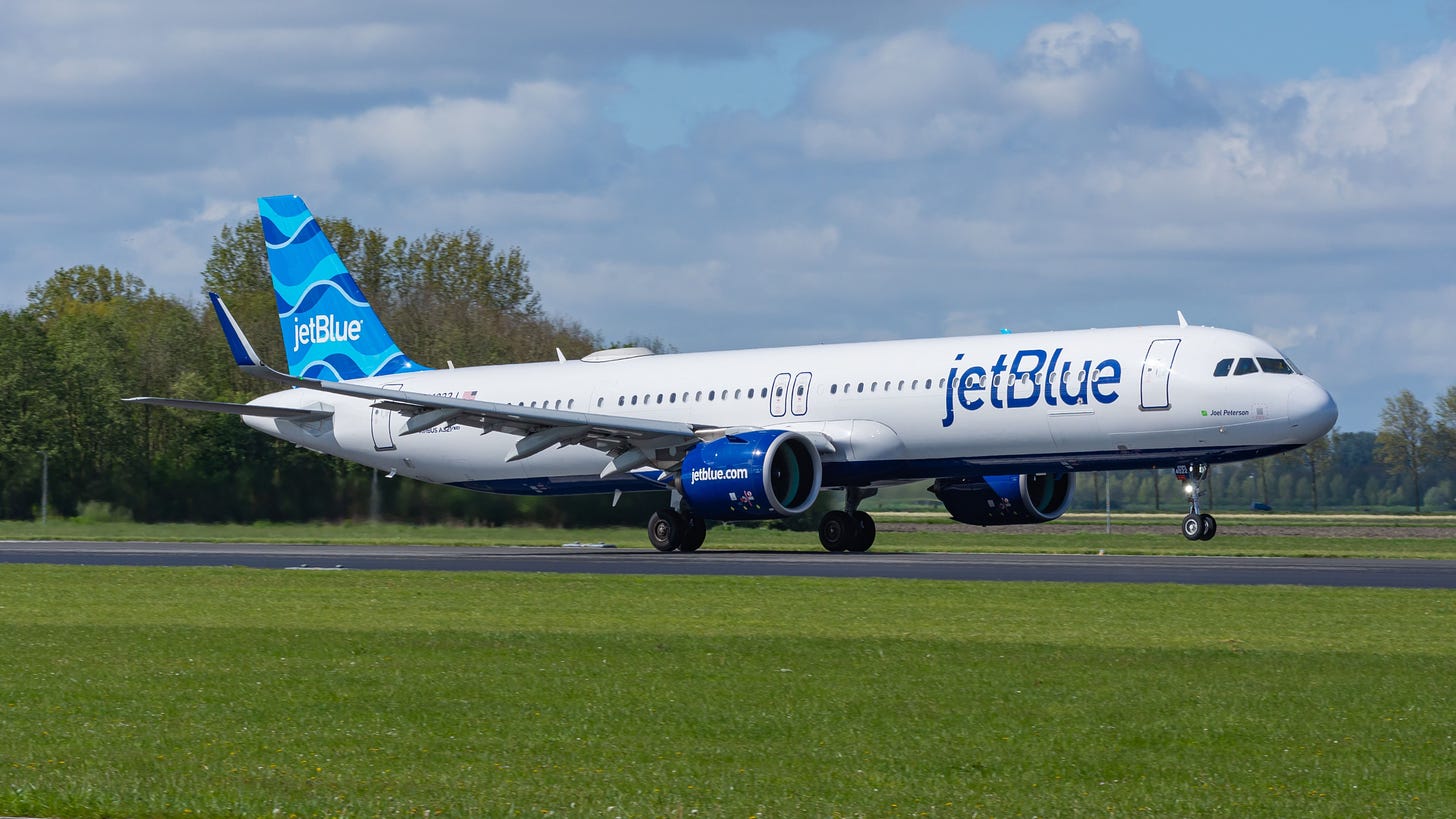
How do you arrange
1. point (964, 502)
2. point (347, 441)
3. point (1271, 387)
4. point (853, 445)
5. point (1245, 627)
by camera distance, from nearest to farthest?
point (1245, 627) → point (1271, 387) → point (853, 445) → point (964, 502) → point (347, 441)

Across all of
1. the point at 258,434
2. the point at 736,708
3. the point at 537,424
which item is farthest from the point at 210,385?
the point at 736,708

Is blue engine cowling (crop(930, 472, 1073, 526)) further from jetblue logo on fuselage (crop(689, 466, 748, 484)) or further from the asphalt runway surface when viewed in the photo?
jetblue logo on fuselage (crop(689, 466, 748, 484))

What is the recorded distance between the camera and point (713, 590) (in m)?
23.7

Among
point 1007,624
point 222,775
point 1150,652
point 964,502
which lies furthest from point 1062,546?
point 222,775

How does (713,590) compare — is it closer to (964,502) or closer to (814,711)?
(814,711)

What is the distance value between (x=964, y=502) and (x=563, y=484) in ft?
29.6

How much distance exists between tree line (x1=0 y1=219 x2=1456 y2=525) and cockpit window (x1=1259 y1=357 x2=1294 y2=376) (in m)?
16.7

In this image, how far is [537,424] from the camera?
36.7 meters

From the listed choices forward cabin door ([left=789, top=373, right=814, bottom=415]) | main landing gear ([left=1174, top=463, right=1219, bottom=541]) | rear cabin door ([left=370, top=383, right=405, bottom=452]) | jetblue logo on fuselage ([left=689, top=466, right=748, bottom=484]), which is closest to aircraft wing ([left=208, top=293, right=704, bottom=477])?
jetblue logo on fuselage ([left=689, top=466, right=748, bottom=484])

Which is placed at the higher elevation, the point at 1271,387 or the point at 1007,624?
the point at 1271,387

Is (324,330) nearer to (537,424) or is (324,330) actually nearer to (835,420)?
(537,424)

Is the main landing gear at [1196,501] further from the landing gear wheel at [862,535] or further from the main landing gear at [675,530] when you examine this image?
the main landing gear at [675,530]

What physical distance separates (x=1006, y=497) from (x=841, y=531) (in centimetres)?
353

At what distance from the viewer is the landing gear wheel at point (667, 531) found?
36688 millimetres
